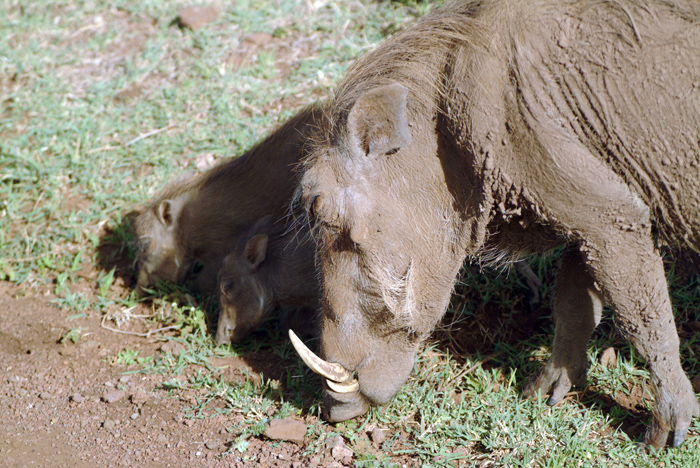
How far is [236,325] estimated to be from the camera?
3955mm

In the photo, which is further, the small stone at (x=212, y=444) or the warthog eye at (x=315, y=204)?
the small stone at (x=212, y=444)

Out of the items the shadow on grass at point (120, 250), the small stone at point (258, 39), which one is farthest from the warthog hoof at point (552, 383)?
the small stone at point (258, 39)

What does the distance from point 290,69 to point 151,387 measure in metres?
2.98

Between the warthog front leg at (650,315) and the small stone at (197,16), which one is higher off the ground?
the small stone at (197,16)

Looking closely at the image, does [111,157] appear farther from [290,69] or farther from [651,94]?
[651,94]

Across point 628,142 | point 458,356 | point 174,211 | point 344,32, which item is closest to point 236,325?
point 174,211

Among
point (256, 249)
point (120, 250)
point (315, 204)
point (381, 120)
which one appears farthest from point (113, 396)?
point (381, 120)

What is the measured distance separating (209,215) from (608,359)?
254cm

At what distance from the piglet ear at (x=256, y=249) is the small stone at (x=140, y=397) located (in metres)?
0.93

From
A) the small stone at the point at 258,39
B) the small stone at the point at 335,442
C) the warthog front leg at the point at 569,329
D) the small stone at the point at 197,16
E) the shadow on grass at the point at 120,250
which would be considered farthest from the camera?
the small stone at the point at 197,16

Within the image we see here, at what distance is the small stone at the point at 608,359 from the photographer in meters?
3.57

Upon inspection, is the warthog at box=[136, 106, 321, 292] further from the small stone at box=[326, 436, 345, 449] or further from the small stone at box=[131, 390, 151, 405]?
the small stone at box=[326, 436, 345, 449]

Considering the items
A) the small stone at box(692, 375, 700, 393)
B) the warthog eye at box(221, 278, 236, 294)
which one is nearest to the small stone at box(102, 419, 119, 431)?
the warthog eye at box(221, 278, 236, 294)

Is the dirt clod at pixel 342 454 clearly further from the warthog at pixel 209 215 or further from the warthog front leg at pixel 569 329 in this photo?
the warthog at pixel 209 215
